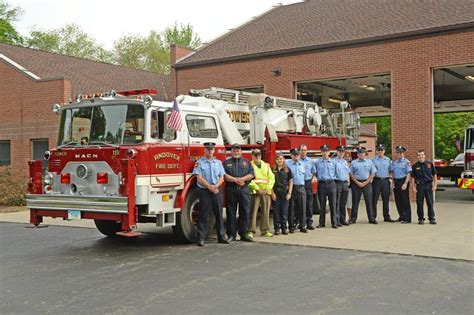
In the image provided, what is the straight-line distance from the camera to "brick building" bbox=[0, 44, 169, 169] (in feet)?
73.6

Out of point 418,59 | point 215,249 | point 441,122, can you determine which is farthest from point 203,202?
point 441,122

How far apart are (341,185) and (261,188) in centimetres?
250

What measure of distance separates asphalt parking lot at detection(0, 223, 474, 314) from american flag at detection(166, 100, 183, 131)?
7.19ft

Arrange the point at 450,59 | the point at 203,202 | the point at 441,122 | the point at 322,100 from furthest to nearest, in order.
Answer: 1. the point at 441,122
2. the point at 322,100
3. the point at 450,59
4. the point at 203,202

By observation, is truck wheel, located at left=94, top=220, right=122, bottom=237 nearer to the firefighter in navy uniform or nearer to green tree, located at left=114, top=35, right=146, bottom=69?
the firefighter in navy uniform

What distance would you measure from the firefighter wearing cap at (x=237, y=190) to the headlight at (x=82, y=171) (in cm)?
259

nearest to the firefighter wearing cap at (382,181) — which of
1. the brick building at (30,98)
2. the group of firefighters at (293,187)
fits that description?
the group of firefighters at (293,187)

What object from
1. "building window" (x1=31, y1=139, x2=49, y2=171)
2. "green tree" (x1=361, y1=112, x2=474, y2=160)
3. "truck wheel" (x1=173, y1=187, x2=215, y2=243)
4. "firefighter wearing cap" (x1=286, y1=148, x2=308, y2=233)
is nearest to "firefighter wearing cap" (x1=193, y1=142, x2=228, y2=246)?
"truck wheel" (x1=173, y1=187, x2=215, y2=243)

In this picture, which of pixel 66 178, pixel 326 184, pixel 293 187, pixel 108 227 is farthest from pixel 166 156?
pixel 326 184

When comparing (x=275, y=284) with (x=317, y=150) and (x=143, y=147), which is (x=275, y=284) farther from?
(x=317, y=150)

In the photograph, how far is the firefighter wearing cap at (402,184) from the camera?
12312 mm

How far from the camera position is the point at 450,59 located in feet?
53.9

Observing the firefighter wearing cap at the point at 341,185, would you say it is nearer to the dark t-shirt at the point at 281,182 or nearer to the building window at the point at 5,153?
the dark t-shirt at the point at 281,182

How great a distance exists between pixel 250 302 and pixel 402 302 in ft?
5.56
